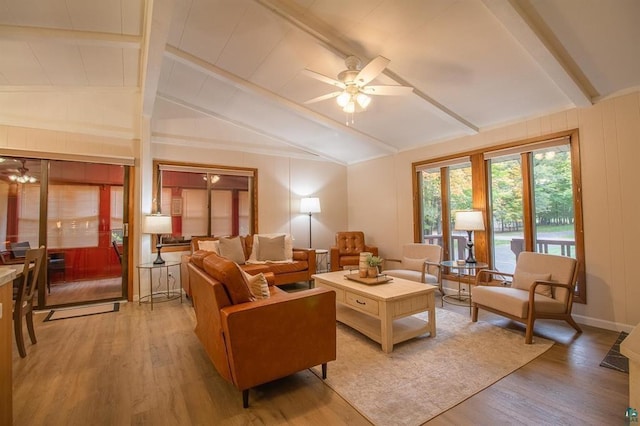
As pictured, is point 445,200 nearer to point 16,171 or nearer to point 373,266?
point 373,266

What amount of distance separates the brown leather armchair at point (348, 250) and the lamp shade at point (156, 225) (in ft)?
8.94

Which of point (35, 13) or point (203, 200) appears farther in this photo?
point (203, 200)

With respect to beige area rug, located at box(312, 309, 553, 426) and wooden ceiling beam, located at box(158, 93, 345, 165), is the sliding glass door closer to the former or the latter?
wooden ceiling beam, located at box(158, 93, 345, 165)

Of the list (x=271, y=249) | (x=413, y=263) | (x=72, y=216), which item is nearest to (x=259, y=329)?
(x=271, y=249)

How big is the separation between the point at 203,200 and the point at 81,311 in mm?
2340

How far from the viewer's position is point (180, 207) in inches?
206

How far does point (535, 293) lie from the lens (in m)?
3.07

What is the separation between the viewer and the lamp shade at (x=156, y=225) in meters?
4.10

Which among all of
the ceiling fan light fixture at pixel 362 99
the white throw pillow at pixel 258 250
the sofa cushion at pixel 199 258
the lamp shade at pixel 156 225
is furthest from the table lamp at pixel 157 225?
the ceiling fan light fixture at pixel 362 99

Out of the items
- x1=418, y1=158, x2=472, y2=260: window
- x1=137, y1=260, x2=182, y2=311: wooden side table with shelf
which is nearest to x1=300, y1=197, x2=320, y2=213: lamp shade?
x1=418, y1=158, x2=472, y2=260: window

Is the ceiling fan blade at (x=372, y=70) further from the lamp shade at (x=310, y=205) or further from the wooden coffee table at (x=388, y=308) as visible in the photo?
the lamp shade at (x=310, y=205)

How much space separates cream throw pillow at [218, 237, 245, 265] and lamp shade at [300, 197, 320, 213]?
1499mm

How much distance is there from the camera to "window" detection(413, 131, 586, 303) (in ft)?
11.3

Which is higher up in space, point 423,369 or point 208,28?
point 208,28
